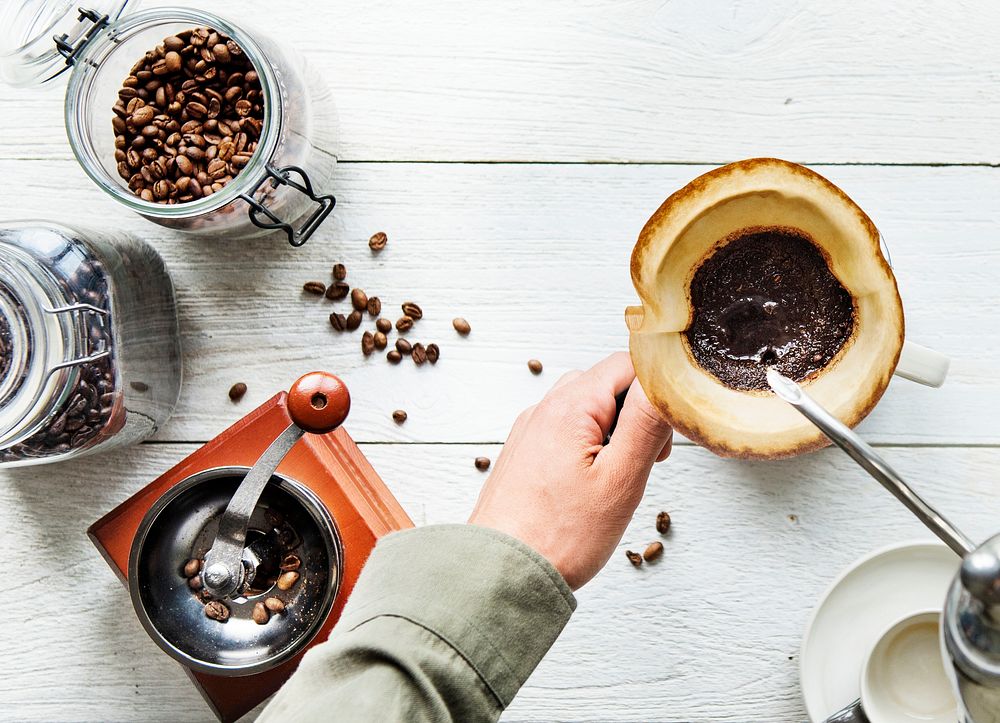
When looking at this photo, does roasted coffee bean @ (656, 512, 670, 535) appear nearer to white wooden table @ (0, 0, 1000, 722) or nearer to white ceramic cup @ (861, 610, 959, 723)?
white wooden table @ (0, 0, 1000, 722)

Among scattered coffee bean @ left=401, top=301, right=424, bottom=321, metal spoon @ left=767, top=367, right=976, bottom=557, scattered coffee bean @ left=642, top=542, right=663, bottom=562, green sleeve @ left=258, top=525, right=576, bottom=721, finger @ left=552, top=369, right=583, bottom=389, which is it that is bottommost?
scattered coffee bean @ left=642, top=542, right=663, bottom=562

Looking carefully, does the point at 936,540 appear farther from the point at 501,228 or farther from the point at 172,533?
the point at 172,533

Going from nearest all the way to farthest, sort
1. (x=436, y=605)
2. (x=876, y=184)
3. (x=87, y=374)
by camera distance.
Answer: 1. (x=436, y=605)
2. (x=87, y=374)
3. (x=876, y=184)

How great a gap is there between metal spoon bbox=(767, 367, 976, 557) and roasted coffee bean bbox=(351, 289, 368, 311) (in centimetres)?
44

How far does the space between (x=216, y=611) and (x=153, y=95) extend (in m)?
0.45

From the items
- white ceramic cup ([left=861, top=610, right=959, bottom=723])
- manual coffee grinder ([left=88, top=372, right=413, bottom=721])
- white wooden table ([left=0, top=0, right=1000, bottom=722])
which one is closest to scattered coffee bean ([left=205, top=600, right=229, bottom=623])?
manual coffee grinder ([left=88, top=372, right=413, bottom=721])

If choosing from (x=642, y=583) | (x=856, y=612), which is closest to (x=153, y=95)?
(x=642, y=583)

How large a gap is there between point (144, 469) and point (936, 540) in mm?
740

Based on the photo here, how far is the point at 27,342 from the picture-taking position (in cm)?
68

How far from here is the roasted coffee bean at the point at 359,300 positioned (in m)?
0.83

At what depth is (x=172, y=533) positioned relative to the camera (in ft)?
2.55

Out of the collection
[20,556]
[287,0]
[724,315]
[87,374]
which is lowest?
[20,556]

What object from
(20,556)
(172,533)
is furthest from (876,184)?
(20,556)

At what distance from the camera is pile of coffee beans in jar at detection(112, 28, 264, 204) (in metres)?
0.74
